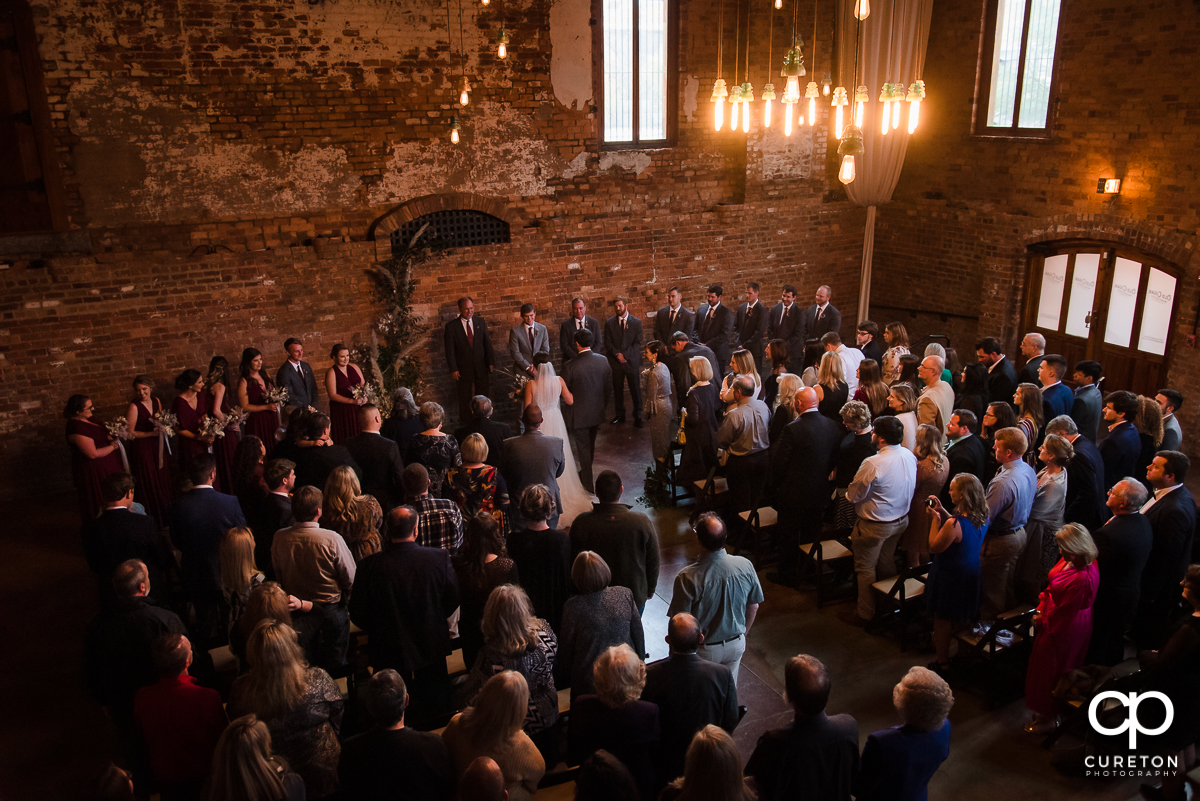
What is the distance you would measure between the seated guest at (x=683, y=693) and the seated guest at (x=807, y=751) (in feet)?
1.32

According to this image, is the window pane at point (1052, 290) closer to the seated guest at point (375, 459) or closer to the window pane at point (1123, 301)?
the window pane at point (1123, 301)

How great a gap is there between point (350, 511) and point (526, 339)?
5.10m

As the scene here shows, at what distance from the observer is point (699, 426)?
8062 mm

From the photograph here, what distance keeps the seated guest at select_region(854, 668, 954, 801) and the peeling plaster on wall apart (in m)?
8.73

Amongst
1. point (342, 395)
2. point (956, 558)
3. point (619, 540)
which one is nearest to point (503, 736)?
point (619, 540)

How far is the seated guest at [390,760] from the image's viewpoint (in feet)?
12.0

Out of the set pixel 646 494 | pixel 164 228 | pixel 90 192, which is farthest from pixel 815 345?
pixel 90 192

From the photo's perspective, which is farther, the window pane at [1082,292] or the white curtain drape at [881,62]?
the white curtain drape at [881,62]

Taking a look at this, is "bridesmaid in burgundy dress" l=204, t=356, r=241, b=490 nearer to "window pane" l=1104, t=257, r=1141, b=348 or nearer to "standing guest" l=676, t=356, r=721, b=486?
"standing guest" l=676, t=356, r=721, b=486

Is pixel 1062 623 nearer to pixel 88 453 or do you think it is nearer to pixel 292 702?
pixel 292 702

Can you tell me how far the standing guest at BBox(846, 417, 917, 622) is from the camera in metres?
6.33

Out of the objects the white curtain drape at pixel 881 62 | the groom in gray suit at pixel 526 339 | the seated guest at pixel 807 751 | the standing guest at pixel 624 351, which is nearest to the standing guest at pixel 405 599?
the seated guest at pixel 807 751

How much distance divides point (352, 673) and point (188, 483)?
195 centimetres

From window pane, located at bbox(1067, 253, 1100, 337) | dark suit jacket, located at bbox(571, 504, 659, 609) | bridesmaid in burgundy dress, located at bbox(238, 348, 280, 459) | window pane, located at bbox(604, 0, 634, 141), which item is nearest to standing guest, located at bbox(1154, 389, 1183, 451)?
window pane, located at bbox(1067, 253, 1100, 337)
